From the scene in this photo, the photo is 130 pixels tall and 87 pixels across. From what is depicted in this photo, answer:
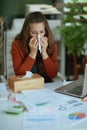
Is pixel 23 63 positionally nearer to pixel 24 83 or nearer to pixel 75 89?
pixel 24 83

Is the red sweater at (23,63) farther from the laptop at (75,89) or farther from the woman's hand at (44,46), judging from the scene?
the laptop at (75,89)

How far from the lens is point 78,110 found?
1301 millimetres

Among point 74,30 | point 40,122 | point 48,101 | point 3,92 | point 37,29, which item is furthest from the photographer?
point 74,30

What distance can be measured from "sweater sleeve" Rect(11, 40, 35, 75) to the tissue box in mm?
340

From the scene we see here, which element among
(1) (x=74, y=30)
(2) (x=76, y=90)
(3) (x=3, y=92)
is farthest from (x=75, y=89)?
(1) (x=74, y=30)

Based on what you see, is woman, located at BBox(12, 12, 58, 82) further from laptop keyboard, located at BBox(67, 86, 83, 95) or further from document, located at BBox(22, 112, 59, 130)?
document, located at BBox(22, 112, 59, 130)

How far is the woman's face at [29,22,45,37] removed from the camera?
76.9 inches

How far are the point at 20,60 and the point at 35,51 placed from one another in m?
0.13

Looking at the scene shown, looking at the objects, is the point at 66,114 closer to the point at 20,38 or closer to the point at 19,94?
the point at 19,94

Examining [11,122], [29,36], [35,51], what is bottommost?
[11,122]

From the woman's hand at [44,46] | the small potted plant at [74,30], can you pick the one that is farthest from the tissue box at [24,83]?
the small potted plant at [74,30]

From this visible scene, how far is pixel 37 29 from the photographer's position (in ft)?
6.41

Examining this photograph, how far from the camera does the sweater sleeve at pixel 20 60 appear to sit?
1970mm

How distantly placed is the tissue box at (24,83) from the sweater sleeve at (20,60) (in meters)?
0.34
